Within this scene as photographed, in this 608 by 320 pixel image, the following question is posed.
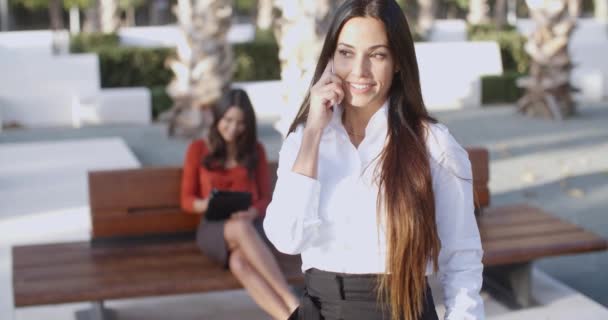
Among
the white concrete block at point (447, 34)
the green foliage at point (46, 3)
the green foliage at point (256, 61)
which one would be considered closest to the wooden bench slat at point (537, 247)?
the green foliage at point (256, 61)

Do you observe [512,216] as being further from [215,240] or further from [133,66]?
[133,66]

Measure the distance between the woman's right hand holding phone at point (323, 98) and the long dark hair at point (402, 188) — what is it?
4.0 inches

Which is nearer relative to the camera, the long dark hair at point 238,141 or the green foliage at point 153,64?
the long dark hair at point 238,141

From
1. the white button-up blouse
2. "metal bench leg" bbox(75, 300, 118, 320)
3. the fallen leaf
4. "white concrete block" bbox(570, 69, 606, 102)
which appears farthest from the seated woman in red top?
"white concrete block" bbox(570, 69, 606, 102)

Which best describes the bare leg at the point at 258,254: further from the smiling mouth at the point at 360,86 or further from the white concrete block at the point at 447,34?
the white concrete block at the point at 447,34

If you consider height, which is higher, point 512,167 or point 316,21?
point 316,21

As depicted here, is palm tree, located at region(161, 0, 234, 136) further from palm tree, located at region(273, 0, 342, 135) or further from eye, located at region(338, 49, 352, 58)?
eye, located at region(338, 49, 352, 58)

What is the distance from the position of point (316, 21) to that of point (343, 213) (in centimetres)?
491

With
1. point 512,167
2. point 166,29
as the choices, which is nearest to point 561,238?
point 512,167

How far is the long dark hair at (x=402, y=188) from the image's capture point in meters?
1.96

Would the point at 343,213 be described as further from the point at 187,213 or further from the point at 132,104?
the point at 132,104

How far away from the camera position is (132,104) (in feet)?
43.7

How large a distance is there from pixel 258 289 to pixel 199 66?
777 cm

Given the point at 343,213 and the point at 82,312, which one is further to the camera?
the point at 82,312
